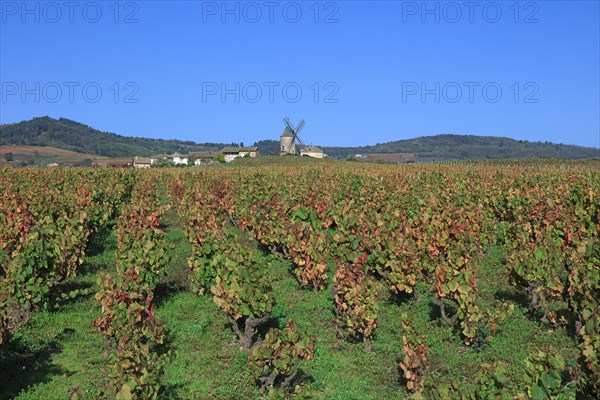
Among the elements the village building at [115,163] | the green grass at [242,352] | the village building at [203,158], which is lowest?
the green grass at [242,352]

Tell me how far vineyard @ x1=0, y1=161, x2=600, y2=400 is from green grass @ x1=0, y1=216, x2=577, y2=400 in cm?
4

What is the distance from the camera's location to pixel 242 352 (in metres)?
10.6

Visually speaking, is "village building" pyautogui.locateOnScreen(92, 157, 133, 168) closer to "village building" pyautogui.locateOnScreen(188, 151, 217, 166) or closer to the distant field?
"village building" pyautogui.locateOnScreen(188, 151, 217, 166)

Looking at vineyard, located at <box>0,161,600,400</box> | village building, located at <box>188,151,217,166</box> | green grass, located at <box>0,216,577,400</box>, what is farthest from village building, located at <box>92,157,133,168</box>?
green grass, located at <box>0,216,577,400</box>

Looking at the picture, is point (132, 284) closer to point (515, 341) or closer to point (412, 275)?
point (412, 275)

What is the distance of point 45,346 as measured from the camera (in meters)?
10.8

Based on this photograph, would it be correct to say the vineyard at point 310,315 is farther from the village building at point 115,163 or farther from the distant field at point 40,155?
the distant field at point 40,155

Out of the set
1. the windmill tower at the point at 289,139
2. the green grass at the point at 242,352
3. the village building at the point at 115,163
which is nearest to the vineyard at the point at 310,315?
the green grass at the point at 242,352

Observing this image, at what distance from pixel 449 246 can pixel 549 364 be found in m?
7.17

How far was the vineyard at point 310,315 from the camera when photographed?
27.4 feet

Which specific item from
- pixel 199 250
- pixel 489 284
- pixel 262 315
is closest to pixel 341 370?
pixel 262 315

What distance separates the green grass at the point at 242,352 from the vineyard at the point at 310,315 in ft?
0.13

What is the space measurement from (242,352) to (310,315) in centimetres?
248

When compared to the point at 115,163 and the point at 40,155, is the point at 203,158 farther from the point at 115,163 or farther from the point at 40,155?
the point at 115,163
